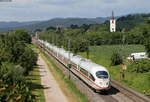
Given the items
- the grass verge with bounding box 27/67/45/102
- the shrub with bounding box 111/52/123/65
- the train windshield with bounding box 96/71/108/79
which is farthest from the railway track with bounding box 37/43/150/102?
the shrub with bounding box 111/52/123/65

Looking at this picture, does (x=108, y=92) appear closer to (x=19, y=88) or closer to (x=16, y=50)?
(x=16, y=50)

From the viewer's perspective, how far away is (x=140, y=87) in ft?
162

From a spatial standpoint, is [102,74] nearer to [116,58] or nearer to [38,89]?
[38,89]

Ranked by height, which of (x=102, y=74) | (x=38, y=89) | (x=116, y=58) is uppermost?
(x=102, y=74)

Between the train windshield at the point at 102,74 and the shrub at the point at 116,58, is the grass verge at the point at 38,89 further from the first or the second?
the shrub at the point at 116,58

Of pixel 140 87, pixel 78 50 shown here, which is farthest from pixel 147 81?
pixel 78 50

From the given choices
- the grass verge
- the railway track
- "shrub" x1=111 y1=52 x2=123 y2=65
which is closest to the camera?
the grass verge

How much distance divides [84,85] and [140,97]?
39.5 ft

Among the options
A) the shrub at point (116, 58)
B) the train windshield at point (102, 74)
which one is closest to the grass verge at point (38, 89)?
the train windshield at point (102, 74)

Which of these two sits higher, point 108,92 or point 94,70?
point 94,70

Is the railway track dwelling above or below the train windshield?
below

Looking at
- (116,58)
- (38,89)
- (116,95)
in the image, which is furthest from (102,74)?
(116,58)

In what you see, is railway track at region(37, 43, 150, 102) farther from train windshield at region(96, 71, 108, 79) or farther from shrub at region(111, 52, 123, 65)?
shrub at region(111, 52, 123, 65)

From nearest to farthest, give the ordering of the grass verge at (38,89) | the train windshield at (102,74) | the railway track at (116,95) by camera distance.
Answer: the grass verge at (38,89) < the railway track at (116,95) < the train windshield at (102,74)
